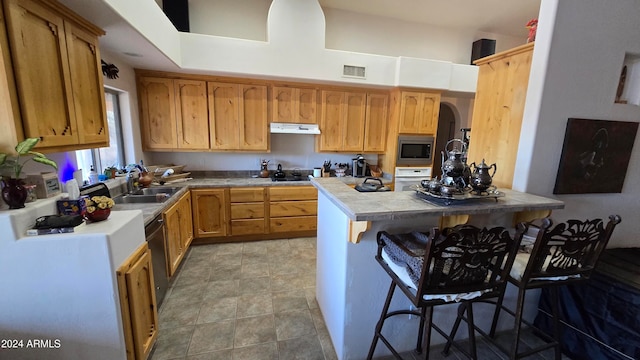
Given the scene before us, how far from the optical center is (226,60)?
10.4 feet

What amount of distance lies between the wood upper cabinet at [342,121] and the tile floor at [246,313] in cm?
174

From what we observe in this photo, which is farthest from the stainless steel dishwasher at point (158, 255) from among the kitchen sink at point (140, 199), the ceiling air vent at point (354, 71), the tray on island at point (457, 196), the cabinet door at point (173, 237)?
the ceiling air vent at point (354, 71)

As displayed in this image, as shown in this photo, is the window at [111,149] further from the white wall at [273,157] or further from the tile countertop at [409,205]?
the tile countertop at [409,205]

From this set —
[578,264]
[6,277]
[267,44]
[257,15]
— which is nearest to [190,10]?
[257,15]

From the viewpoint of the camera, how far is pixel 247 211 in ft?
11.8

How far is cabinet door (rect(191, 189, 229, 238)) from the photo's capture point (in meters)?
→ 3.40

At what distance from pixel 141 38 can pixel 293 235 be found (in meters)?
2.89

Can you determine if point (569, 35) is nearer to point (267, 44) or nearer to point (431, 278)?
point (431, 278)

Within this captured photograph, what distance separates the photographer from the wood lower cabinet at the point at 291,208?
3.68 meters

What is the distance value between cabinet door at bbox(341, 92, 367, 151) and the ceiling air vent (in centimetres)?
37

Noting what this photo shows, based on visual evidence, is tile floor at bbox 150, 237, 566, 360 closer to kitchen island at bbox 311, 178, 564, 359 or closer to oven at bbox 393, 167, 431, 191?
kitchen island at bbox 311, 178, 564, 359

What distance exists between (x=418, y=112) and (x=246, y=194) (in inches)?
111

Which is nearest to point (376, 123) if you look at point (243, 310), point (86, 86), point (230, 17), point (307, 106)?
point (307, 106)

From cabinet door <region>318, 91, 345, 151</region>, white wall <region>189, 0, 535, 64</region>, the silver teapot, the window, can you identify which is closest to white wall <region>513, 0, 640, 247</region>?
the silver teapot
